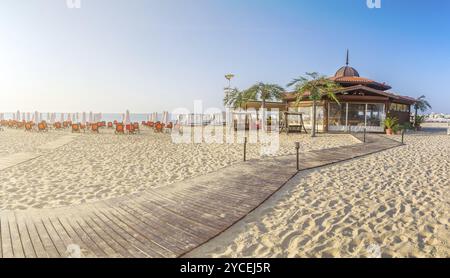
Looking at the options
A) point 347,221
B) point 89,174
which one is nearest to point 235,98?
point 89,174

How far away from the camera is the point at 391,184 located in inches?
250

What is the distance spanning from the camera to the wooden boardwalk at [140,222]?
3.33 metres

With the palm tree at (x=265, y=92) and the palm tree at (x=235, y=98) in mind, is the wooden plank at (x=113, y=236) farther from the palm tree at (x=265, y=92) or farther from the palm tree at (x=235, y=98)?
the palm tree at (x=235, y=98)

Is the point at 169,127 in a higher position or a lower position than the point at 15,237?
higher

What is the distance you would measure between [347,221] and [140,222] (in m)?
3.51

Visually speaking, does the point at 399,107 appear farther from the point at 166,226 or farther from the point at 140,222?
the point at 140,222

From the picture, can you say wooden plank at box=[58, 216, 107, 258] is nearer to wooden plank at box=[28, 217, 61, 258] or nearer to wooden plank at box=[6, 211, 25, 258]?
wooden plank at box=[28, 217, 61, 258]

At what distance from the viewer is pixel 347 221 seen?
424 cm

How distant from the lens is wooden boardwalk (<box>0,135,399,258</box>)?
10.9 ft

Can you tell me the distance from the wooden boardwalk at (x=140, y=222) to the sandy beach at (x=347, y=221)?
346 mm

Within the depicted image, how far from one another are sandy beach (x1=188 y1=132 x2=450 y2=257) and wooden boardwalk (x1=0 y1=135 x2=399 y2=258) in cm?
35

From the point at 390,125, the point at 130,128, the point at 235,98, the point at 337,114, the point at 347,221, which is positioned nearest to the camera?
the point at 347,221

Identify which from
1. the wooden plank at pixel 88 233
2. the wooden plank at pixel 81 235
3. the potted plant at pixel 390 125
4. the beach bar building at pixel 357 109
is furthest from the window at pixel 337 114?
the wooden plank at pixel 81 235

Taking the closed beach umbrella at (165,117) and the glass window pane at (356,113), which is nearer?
the glass window pane at (356,113)
